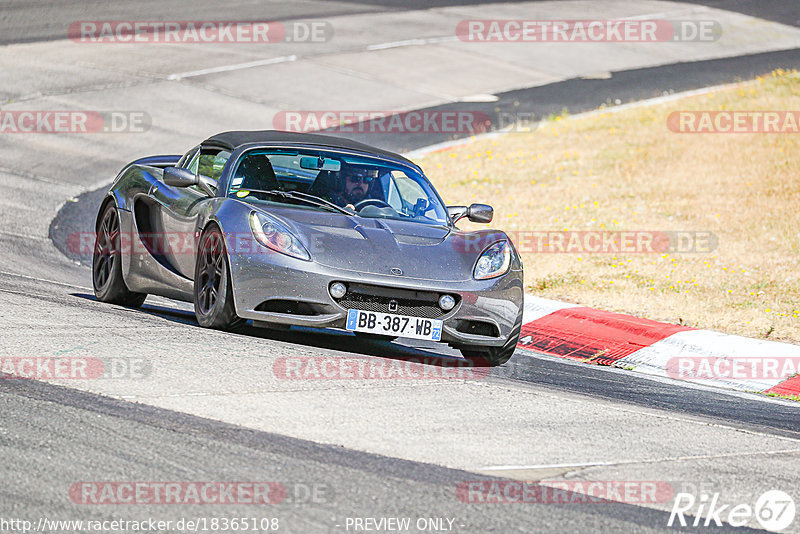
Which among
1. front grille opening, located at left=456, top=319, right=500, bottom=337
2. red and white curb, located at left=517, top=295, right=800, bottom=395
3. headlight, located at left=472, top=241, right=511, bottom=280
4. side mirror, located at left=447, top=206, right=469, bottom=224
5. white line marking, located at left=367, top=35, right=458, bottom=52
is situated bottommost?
red and white curb, located at left=517, top=295, right=800, bottom=395

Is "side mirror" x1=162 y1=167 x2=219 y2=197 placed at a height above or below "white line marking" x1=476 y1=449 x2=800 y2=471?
above

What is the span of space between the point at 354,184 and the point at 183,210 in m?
1.20

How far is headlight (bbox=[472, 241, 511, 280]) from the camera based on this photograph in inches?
302

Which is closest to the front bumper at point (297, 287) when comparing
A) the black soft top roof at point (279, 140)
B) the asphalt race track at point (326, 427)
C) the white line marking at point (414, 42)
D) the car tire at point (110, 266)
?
the asphalt race track at point (326, 427)

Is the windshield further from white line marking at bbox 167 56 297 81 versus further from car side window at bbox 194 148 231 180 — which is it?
white line marking at bbox 167 56 297 81

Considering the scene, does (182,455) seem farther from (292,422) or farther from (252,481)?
(292,422)

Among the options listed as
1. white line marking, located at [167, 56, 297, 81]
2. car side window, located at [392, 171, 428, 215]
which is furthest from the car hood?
white line marking, located at [167, 56, 297, 81]

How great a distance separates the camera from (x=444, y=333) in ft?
24.2

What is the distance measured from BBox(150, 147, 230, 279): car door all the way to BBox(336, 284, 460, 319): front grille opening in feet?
4.48

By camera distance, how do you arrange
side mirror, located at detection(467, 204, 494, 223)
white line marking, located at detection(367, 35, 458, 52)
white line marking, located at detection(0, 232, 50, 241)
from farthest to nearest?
1. white line marking, located at detection(367, 35, 458, 52)
2. white line marking, located at detection(0, 232, 50, 241)
3. side mirror, located at detection(467, 204, 494, 223)

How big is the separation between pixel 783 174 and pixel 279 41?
12790 mm

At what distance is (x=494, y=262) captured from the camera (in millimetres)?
7812

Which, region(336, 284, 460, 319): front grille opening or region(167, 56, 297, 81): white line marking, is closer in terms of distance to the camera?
region(336, 284, 460, 319): front grille opening

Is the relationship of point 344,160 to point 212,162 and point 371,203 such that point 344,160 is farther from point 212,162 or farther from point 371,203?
point 212,162
